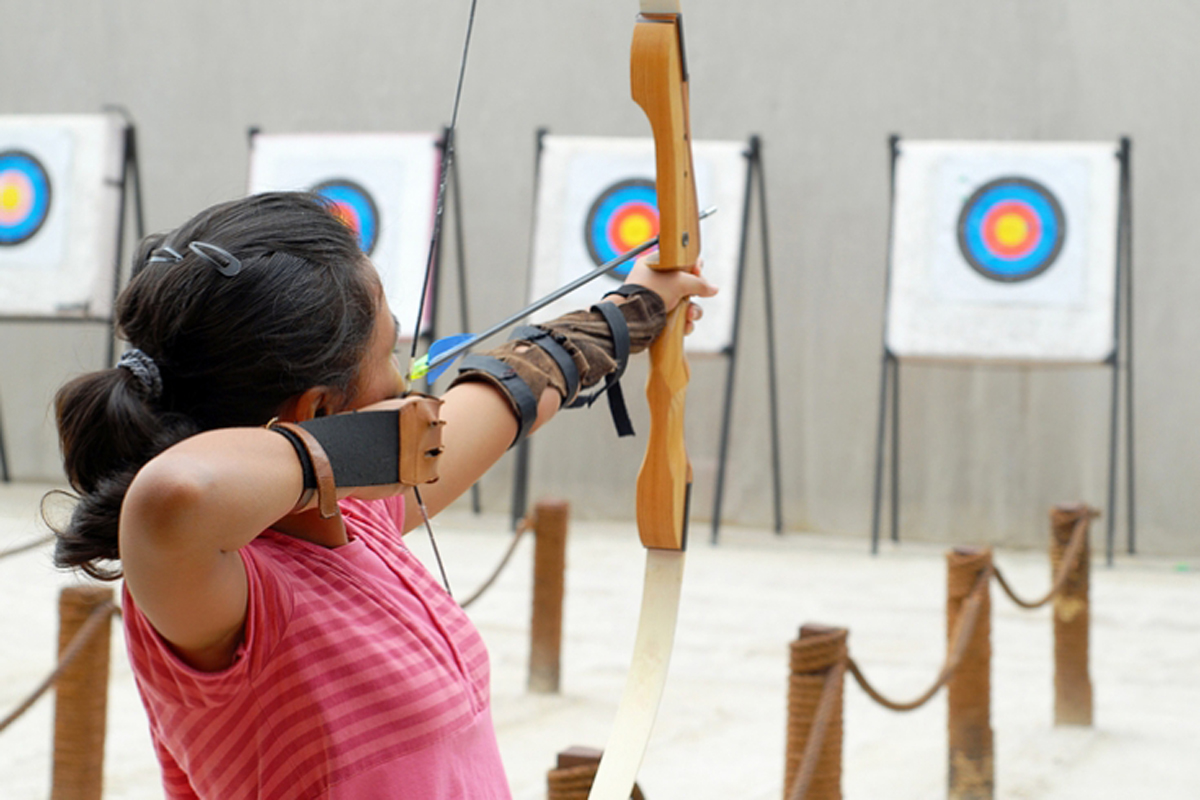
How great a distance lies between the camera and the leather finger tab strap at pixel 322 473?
0.53 m

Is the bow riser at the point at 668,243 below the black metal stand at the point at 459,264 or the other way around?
below

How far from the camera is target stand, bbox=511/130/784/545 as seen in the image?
4441 millimetres

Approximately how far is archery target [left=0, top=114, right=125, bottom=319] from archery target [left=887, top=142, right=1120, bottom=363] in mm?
3041

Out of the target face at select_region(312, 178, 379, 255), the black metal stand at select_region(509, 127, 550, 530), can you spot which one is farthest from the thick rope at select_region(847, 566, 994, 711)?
the target face at select_region(312, 178, 379, 255)

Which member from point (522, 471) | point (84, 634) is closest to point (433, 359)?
point (84, 634)

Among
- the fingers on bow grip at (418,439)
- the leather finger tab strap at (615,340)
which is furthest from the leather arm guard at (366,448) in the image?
the leather finger tab strap at (615,340)

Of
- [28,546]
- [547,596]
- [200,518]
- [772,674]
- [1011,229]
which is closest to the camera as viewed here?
[200,518]

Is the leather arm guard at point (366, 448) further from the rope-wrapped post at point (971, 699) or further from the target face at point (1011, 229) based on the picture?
the target face at point (1011, 229)

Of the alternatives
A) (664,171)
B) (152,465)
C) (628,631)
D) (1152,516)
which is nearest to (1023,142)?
(1152,516)

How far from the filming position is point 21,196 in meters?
4.89

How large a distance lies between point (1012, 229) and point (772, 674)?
2327mm

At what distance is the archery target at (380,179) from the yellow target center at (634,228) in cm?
72

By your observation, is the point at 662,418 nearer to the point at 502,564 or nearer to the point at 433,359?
the point at 433,359

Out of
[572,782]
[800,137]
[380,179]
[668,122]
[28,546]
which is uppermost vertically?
[800,137]
